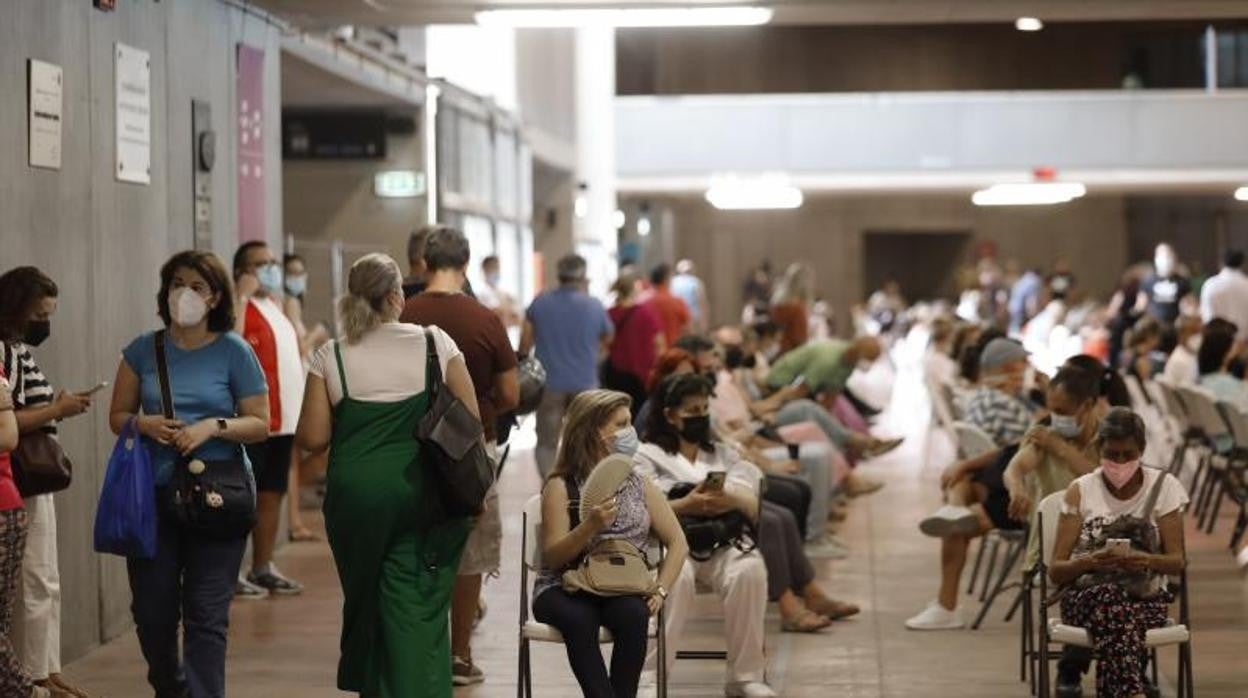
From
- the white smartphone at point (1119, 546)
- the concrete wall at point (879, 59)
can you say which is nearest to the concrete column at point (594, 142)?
the concrete wall at point (879, 59)

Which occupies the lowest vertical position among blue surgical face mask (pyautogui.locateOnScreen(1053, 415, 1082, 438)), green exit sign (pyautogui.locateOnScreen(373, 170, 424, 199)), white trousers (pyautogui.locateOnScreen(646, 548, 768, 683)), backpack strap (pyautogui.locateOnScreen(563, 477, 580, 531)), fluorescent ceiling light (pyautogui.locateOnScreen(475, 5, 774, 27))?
white trousers (pyautogui.locateOnScreen(646, 548, 768, 683))

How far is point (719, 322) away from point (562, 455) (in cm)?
3343

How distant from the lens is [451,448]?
6.43m

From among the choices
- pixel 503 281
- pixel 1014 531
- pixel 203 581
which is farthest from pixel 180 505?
pixel 503 281

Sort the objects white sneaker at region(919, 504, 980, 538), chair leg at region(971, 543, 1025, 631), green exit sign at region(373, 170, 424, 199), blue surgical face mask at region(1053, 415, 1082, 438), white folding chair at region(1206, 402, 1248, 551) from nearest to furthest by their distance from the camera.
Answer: blue surgical face mask at region(1053, 415, 1082, 438)
white sneaker at region(919, 504, 980, 538)
chair leg at region(971, 543, 1025, 631)
white folding chair at region(1206, 402, 1248, 551)
green exit sign at region(373, 170, 424, 199)

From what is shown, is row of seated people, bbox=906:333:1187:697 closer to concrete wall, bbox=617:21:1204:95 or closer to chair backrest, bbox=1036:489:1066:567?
chair backrest, bbox=1036:489:1066:567

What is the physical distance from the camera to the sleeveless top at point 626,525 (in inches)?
268

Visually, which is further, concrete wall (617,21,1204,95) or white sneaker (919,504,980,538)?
concrete wall (617,21,1204,95)

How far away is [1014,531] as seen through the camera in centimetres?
954

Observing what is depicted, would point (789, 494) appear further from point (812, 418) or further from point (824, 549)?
point (812, 418)

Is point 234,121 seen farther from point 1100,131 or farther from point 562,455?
point 1100,131

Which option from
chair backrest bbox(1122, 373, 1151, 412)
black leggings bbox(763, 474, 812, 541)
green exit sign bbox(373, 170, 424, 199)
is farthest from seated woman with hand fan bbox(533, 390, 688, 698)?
green exit sign bbox(373, 170, 424, 199)

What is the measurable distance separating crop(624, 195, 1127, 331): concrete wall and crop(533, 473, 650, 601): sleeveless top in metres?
33.2

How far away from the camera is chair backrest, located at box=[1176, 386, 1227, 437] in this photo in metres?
12.9
